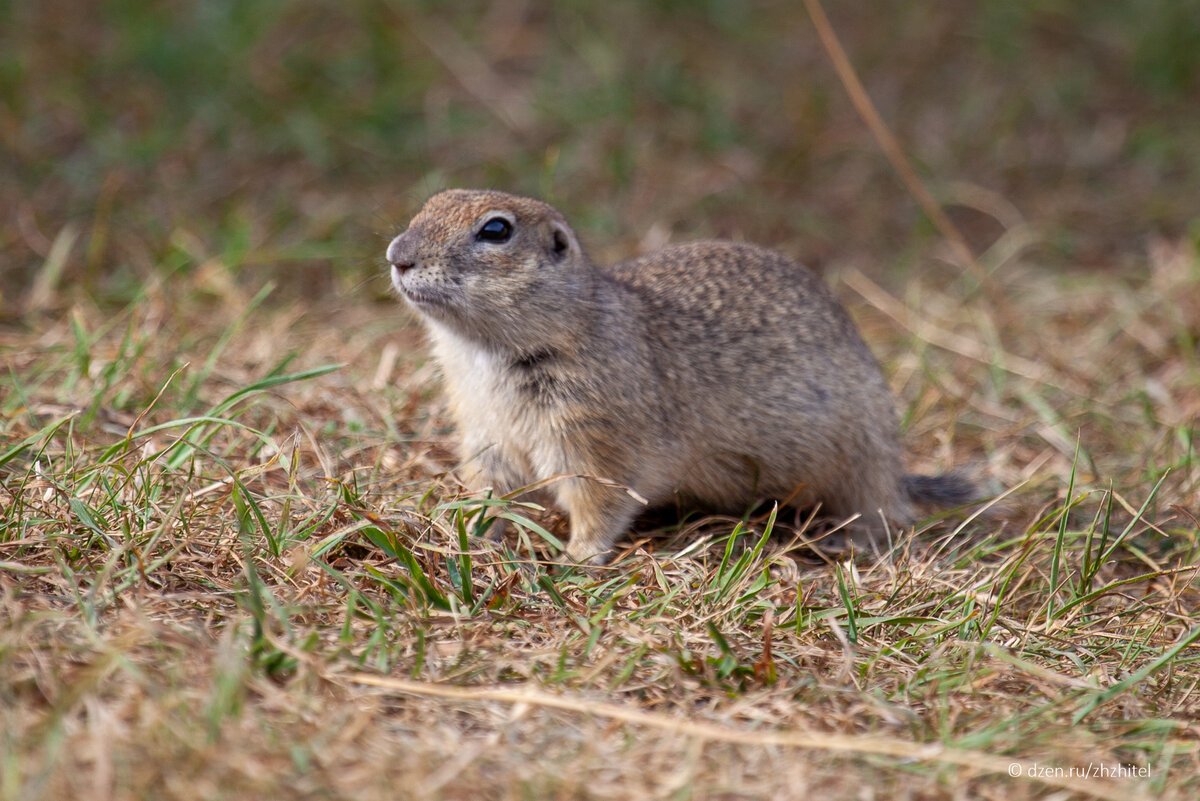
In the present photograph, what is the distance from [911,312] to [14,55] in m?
5.98

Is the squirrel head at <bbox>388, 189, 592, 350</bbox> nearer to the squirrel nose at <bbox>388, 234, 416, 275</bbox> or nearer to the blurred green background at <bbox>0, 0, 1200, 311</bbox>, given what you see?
the squirrel nose at <bbox>388, 234, 416, 275</bbox>

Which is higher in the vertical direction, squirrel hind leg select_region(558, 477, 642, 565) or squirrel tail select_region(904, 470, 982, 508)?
squirrel hind leg select_region(558, 477, 642, 565)

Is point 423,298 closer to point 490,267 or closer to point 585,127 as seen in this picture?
point 490,267

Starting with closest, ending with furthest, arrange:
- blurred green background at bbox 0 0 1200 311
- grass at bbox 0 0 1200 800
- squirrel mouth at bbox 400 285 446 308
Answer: grass at bbox 0 0 1200 800 → squirrel mouth at bbox 400 285 446 308 → blurred green background at bbox 0 0 1200 311

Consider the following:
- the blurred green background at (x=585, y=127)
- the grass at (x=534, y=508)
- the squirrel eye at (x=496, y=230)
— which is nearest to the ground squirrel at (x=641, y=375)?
the squirrel eye at (x=496, y=230)

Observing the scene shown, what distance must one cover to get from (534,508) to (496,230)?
96 centimetres

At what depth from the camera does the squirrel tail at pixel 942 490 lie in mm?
4844

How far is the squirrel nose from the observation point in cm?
386

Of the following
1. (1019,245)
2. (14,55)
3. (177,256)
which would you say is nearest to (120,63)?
(14,55)

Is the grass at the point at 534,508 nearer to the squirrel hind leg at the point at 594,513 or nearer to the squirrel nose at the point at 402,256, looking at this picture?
the squirrel hind leg at the point at 594,513

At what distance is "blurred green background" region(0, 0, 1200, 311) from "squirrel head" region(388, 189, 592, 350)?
2.44 m

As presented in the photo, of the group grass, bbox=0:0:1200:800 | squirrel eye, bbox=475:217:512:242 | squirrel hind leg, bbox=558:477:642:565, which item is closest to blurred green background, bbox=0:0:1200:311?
grass, bbox=0:0:1200:800

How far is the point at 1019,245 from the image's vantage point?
7.12 meters

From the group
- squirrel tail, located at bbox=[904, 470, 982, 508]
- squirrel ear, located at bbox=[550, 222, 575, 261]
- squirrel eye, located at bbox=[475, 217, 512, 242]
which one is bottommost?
squirrel tail, located at bbox=[904, 470, 982, 508]
